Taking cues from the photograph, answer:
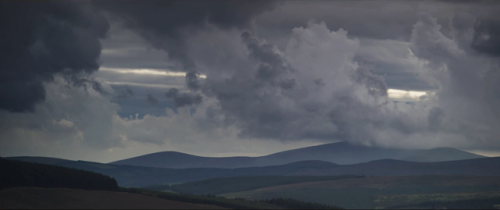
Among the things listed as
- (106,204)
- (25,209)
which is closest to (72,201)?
(106,204)

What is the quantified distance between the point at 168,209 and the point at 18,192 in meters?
51.1

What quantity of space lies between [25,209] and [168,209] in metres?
45.7

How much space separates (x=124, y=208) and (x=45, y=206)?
24102 mm

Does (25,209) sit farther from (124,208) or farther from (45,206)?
(124,208)

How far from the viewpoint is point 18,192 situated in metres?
200

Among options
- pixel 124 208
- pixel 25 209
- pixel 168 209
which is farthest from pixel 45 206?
pixel 168 209

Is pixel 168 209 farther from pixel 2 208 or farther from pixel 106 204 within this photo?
pixel 2 208

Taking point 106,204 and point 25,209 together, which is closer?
point 25,209

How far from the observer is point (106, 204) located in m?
196

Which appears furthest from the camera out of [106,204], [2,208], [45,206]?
[106,204]

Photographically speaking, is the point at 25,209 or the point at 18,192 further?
the point at 18,192

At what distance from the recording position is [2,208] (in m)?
171

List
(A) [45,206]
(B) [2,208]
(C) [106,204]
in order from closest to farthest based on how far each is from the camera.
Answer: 1. (B) [2,208]
2. (A) [45,206]
3. (C) [106,204]

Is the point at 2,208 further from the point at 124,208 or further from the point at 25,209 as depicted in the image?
the point at 124,208
